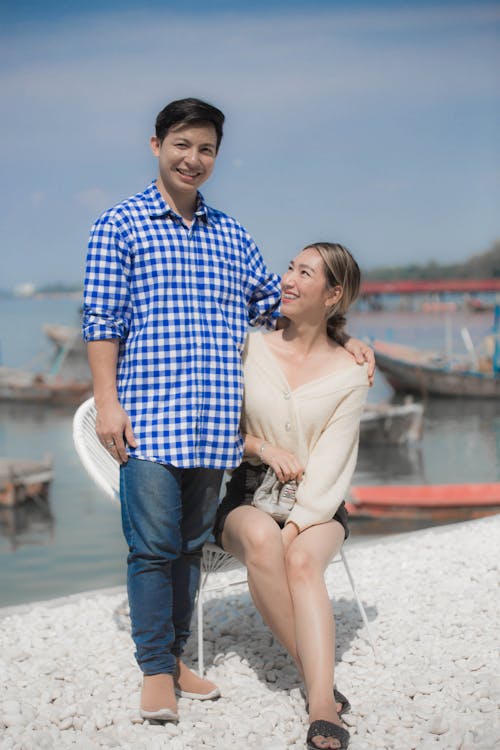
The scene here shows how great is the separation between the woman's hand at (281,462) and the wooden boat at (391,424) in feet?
78.4

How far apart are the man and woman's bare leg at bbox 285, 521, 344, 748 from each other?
28cm

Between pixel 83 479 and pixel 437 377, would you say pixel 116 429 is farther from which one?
pixel 437 377

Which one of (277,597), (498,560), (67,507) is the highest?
(277,597)

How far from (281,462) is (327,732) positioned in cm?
64

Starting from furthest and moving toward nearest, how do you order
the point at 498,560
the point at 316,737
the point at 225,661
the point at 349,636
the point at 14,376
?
the point at 14,376 → the point at 498,560 → the point at 349,636 → the point at 225,661 → the point at 316,737

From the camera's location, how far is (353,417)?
240cm

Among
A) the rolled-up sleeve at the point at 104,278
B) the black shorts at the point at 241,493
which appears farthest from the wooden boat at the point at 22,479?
the rolled-up sleeve at the point at 104,278

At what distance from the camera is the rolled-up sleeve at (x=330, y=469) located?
92.2 inches

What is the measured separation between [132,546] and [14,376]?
44.2 m

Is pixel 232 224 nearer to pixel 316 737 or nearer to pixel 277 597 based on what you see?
pixel 277 597

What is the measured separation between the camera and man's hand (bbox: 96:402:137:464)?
83.1 inches

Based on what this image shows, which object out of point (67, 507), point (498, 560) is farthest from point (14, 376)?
point (498, 560)

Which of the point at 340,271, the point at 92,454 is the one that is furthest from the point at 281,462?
the point at 92,454

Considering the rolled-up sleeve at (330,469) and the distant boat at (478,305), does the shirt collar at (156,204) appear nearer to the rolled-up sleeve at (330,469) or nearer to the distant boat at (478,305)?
the rolled-up sleeve at (330,469)
